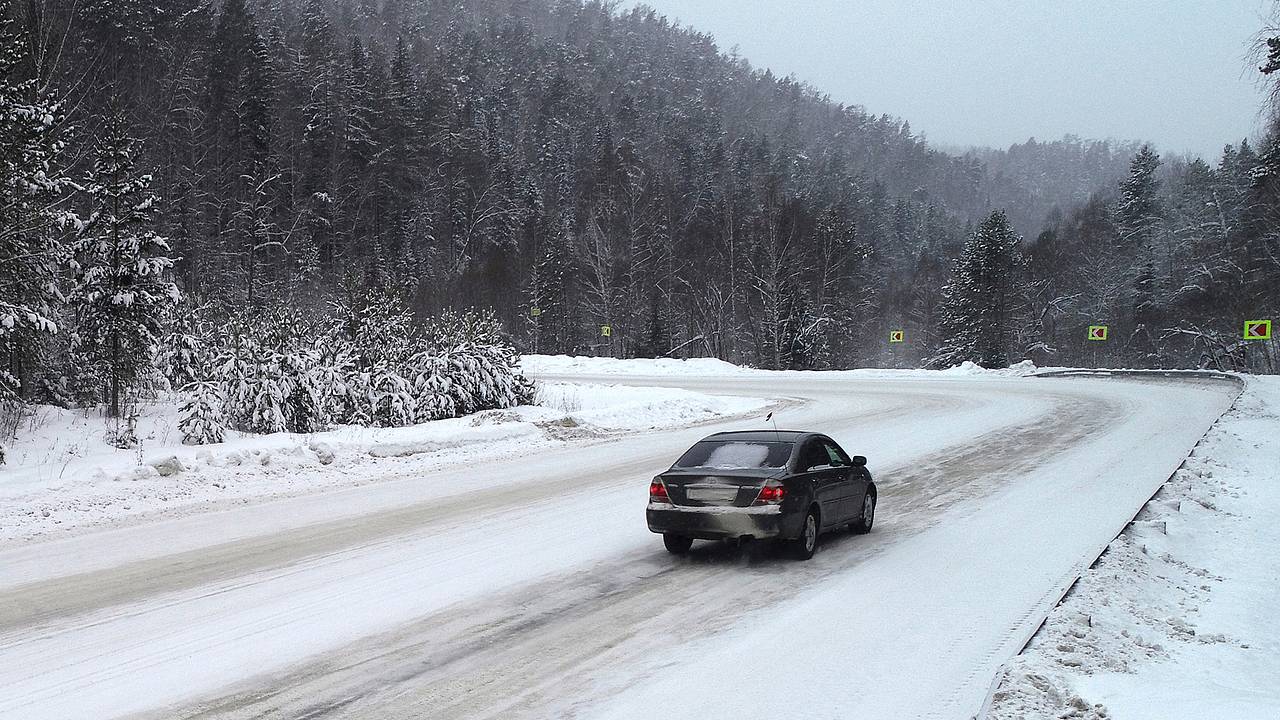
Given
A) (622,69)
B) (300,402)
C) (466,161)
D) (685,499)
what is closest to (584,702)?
(685,499)

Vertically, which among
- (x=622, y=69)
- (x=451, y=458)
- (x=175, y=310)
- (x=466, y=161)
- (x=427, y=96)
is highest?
(x=622, y=69)

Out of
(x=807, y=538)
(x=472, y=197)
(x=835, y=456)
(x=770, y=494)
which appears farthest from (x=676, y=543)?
(x=472, y=197)

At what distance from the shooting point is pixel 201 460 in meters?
14.4

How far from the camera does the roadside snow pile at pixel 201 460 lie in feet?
40.2

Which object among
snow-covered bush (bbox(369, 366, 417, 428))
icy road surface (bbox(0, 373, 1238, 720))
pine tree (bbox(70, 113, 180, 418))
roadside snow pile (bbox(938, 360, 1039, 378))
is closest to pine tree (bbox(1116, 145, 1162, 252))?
roadside snow pile (bbox(938, 360, 1039, 378))

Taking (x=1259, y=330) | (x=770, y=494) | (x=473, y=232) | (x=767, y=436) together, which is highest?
(x=473, y=232)

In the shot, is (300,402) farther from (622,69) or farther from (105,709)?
(622,69)

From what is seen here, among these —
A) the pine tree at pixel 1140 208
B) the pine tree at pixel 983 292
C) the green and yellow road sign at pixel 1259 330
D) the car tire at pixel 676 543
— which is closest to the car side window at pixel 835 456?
the car tire at pixel 676 543

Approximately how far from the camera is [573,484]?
14.8 m

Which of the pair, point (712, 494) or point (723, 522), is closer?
point (723, 522)

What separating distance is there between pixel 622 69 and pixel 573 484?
425ft

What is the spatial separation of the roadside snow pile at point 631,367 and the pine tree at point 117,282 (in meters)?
28.0

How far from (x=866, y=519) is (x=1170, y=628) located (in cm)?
438

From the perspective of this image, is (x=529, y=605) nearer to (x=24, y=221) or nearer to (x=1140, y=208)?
(x=24, y=221)
